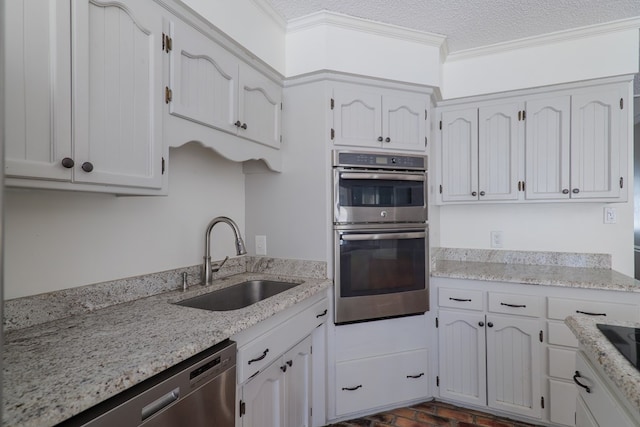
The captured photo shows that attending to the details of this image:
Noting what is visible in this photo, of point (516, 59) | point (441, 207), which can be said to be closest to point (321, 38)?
point (516, 59)

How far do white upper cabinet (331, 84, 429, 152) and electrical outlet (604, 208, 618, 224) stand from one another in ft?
4.68

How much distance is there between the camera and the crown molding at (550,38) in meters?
2.10

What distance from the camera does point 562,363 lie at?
1.89 metres

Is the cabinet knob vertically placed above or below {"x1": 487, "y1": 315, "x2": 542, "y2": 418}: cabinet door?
above

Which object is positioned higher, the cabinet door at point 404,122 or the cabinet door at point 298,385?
the cabinet door at point 404,122

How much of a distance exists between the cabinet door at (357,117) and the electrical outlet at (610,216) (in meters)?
1.76

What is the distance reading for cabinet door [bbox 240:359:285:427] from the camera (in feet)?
4.20

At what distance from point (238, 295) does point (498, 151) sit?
2.09 meters

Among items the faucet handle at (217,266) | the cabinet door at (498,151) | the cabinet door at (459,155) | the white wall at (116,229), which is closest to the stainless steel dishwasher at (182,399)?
the white wall at (116,229)

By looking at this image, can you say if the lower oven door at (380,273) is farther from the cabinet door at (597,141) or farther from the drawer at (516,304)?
the cabinet door at (597,141)

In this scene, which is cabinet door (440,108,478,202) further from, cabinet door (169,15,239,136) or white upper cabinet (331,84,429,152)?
cabinet door (169,15,239,136)

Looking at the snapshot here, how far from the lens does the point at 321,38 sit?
2.00 m

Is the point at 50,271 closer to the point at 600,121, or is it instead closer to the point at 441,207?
the point at 441,207

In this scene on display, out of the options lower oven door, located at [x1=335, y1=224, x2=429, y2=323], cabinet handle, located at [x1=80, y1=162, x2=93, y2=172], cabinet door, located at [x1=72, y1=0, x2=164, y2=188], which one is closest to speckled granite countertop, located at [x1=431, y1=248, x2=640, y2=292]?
lower oven door, located at [x1=335, y1=224, x2=429, y2=323]
